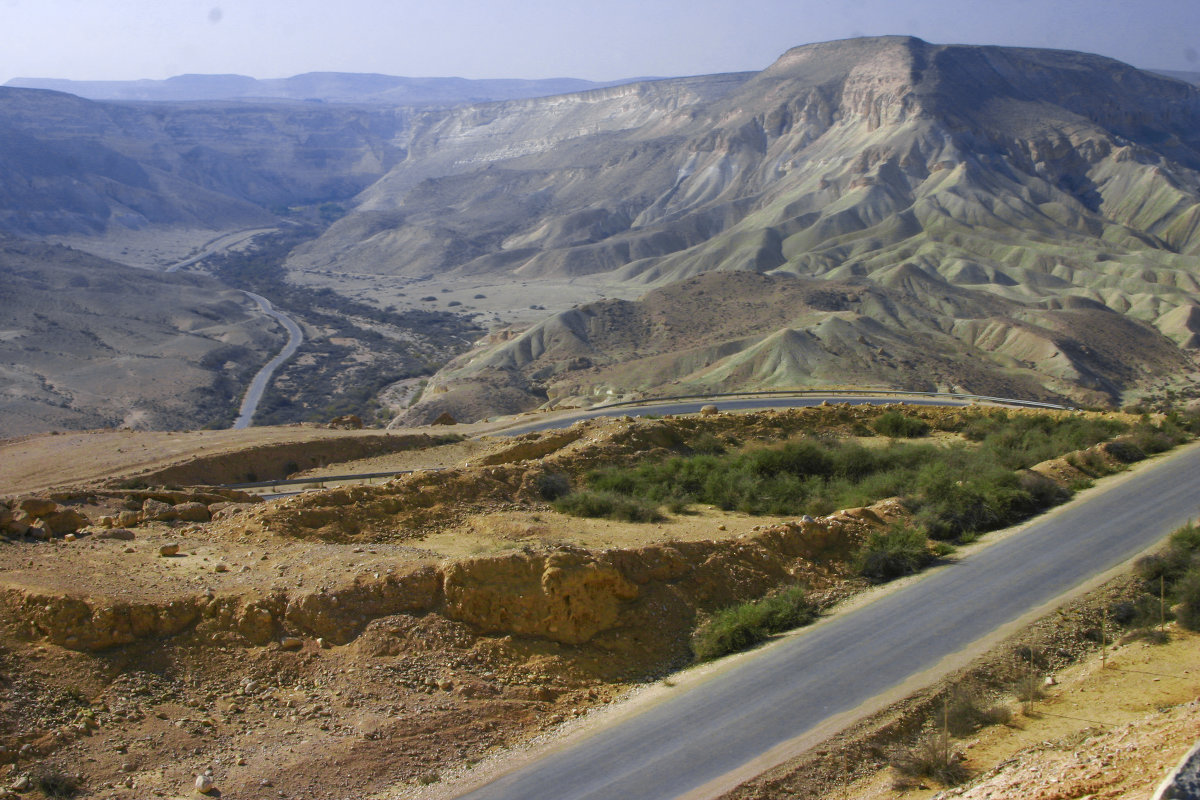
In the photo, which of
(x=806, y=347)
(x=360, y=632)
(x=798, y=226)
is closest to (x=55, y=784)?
(x=360, y=632)

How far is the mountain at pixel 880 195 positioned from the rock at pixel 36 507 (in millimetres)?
66973

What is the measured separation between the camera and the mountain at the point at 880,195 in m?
99.6

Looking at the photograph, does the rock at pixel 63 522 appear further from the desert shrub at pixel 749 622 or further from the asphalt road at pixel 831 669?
the desert shrub at pixel 749 622

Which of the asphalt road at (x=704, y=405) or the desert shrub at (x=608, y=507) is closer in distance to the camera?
the desert shrub at (x=608, y=507)

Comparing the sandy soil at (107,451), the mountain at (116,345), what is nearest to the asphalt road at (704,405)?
the sandy soil at (107,451)

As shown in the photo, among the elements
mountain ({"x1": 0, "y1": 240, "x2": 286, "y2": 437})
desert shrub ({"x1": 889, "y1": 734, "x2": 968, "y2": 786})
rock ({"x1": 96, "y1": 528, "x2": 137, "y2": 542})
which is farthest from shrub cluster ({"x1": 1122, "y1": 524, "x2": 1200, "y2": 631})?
mountain ({"x1": 0, "y1": 240, "x2": 286, "y2": 437})

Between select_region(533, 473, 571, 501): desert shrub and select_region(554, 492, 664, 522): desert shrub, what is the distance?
0.44 meters

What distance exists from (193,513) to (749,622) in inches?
404

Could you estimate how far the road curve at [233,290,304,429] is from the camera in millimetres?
59728

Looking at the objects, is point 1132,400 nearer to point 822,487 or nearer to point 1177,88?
point 822,487

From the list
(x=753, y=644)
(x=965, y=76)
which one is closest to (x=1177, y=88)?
(x=965, y=76)

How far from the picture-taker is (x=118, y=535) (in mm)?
15453

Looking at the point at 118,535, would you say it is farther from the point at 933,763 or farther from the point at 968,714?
the point at 968,714

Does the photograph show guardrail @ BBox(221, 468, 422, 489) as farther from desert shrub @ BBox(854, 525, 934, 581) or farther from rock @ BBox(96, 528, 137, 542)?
desert shrub @ BBox(854, 525, 934, 581)
